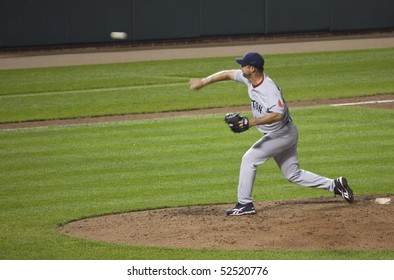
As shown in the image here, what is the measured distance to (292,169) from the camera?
33.1 feet

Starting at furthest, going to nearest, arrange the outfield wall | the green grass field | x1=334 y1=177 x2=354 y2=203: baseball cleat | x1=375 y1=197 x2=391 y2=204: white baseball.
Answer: the outfield wall, x1=375 y1=197 x2=391 y2=204: white baseball, x1=334 y1=177 x2=354 y2=203: baseball cleat, the green grass field

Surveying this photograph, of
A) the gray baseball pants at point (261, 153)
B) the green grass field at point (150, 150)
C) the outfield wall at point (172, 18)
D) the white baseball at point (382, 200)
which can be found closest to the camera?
the green grass field at point (150, 150)

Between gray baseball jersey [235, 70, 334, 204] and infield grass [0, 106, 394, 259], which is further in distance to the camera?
gray baseball jersey [235, 70, 334, 204]

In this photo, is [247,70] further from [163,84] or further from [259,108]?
[163,84]

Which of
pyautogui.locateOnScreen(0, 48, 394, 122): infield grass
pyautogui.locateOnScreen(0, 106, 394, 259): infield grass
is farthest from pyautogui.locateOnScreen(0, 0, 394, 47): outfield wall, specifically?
pyautogui.locateOnScreen(0, 106, 394, 259): infield grass

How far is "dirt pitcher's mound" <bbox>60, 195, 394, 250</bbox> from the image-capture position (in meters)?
→ 8.90

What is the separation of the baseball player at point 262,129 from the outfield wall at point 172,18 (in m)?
14.9

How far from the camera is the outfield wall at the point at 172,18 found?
958 inches

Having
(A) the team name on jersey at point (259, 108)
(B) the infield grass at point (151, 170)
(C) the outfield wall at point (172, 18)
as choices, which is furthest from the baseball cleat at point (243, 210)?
(C) the outfield wall at point (172, 18)

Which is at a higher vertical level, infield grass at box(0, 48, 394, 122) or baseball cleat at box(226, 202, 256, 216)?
baseball cleat at box(226, 202, 256, 216)

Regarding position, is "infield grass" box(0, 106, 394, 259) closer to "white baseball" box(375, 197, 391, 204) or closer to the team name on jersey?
"white baseball" box(375, 197, 391, 204)

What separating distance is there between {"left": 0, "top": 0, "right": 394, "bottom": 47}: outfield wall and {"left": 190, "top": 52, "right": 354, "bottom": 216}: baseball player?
588 inches

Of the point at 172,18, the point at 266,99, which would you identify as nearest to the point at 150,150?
the point at 266,99

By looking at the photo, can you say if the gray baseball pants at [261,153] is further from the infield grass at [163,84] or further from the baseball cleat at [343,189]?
the infield grass at [163,84]
